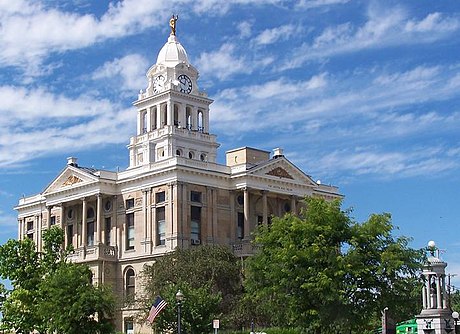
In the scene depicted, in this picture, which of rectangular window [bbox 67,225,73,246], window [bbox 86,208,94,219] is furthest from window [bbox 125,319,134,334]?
rectangular window [bbox 67,225,73,246]

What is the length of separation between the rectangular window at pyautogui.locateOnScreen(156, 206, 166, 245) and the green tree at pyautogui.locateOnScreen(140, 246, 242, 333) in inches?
260

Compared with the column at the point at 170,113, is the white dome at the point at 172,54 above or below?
above

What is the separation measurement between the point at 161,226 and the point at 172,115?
16.1 metres

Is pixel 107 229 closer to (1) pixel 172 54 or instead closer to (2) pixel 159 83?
(2) pixel 159 83

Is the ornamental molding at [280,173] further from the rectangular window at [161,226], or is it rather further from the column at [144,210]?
the column at [144,210]

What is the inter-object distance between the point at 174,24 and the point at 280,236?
51394mm

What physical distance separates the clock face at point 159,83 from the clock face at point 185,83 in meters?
1.86

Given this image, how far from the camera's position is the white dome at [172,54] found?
Result: 10694 cm

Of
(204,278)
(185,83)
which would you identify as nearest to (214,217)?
(204,278)

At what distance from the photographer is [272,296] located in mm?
66250

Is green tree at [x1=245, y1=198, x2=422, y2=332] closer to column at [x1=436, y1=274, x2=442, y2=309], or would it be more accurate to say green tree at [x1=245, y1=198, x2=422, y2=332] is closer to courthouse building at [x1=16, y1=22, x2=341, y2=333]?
column at [x1=436, y1=274, x2=442, y2=309]

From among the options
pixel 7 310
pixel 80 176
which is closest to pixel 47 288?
pixel 7 310

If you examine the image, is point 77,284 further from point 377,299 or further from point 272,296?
point 377,299

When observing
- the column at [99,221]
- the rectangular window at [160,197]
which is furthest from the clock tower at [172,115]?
the rectangular window at [160,197]
